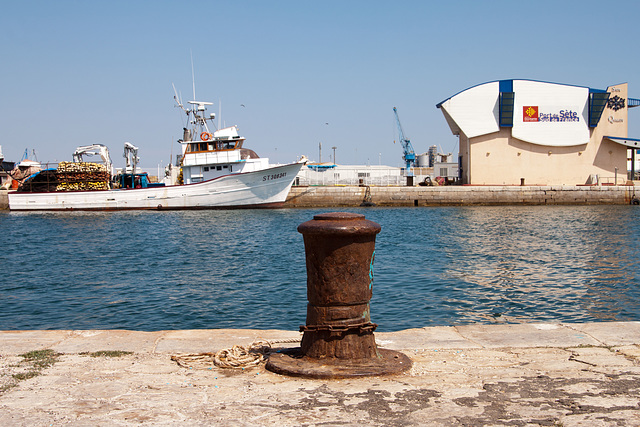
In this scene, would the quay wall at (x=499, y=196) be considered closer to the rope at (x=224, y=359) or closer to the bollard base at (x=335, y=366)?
the rope at (x=224, y=359)

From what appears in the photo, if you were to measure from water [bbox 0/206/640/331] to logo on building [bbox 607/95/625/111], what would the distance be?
81.0ft

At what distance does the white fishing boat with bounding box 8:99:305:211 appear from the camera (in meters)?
41.7

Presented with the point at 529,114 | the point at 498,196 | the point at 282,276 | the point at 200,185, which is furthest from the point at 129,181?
the point at 282,276

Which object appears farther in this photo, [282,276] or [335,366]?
[282,276]

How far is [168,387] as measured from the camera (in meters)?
4.09

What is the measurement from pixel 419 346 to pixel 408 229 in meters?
23.0

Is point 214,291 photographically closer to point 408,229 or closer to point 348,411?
point 348,411

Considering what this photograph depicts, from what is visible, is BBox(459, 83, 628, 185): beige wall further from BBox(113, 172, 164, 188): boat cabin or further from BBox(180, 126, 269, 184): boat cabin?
BBox(113, 172, 164, 188): boat cabin

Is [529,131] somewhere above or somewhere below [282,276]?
above

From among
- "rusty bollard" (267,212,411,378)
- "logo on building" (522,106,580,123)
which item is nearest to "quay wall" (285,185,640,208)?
"logo on building" (522,106,580,123)

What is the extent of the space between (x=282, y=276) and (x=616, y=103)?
153ft

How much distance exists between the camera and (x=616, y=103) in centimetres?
5097

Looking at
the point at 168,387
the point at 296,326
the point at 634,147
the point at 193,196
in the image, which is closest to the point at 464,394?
the point at 168,387

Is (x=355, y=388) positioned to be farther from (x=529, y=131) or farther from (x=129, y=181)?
(x=129, y=181)
